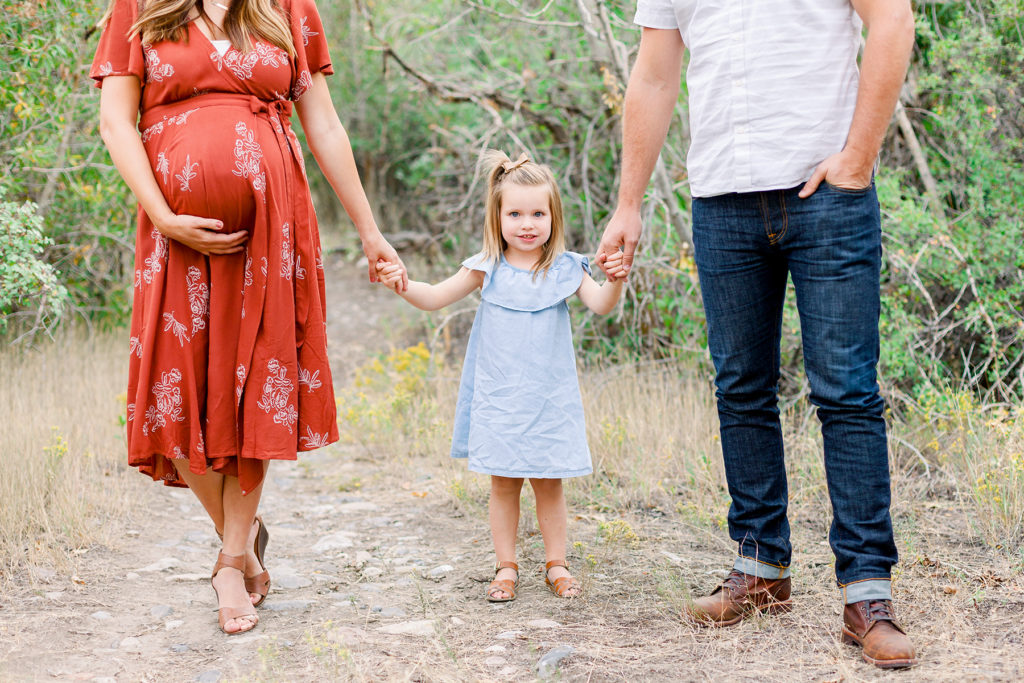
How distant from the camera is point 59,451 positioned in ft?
13.2

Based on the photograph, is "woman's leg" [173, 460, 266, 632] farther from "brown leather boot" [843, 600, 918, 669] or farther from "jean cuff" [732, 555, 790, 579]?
"brown leather boot" [843, 600, 918, 669]

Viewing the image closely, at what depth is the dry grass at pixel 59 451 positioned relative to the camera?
11.6 feet

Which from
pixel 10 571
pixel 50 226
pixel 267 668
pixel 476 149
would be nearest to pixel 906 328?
pixel 476 149

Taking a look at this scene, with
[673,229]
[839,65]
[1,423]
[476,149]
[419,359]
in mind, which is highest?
[839,65]

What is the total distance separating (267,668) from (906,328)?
3378mm

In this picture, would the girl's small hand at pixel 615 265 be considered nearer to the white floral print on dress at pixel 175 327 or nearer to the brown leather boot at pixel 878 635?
the brown leather boot at pixel 878 635

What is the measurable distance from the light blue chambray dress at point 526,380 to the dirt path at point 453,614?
45 cm

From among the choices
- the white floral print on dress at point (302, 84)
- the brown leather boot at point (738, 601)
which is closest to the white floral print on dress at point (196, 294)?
the white floral print on dress at point (302, 84)

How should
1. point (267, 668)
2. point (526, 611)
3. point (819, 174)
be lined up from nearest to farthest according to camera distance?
point (819, 174) → point (267, 668) → point (526, 611)

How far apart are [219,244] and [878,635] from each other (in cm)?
215

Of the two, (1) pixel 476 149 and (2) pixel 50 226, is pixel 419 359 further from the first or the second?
(2) pixel 50 226

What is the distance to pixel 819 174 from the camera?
241 cm

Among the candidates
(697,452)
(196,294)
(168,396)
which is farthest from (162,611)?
(697,452)

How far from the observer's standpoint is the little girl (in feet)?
10.1
